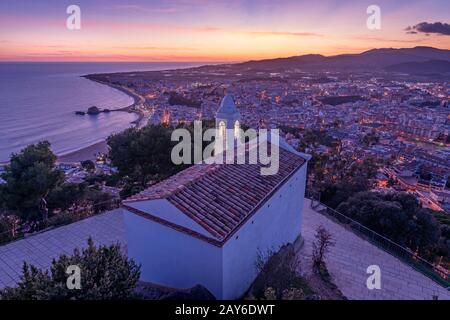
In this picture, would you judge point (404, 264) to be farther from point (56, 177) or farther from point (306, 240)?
point (56, 177)

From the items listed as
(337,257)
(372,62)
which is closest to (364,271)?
(337,257)

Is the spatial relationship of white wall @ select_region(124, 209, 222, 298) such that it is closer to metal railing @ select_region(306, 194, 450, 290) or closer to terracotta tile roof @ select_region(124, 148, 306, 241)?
terracotta tile roof @ select_region(124, 148, 306, 241)

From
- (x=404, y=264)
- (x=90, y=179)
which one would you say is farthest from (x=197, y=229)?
(x=90, y=179)

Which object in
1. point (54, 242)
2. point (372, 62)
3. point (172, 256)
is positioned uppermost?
point (372, 62)

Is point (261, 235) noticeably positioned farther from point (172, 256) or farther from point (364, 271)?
point (364, 271)

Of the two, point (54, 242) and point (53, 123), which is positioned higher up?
point (53, 123)

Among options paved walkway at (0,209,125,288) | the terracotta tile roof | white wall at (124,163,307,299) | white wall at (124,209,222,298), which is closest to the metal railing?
the terracotta tile roof

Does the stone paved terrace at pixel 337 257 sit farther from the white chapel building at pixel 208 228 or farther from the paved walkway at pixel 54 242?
the white chapel building at pixel 208 228

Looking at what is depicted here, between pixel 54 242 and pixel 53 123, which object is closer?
pixel 54 242
